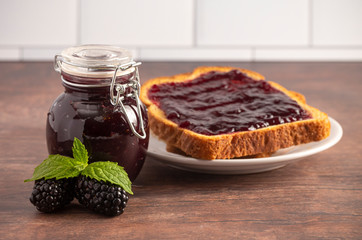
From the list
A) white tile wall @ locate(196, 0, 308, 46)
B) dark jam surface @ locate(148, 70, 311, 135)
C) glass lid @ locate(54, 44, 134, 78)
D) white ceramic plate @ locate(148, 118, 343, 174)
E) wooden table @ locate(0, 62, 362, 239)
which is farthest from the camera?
white tile wall @ locate(196, 0, 308, 46)

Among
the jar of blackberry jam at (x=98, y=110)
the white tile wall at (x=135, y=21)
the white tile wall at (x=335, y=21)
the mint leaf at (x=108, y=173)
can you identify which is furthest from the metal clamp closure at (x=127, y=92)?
the white tile wall at (x=335, y=21)

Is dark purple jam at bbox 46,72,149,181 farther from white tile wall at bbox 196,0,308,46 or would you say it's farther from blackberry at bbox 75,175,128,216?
white tile wall at bbox 196,0,308,46

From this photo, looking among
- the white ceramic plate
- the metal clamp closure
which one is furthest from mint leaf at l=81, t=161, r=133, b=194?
the white ceramic plate

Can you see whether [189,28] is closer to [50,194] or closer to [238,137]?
[238,137]

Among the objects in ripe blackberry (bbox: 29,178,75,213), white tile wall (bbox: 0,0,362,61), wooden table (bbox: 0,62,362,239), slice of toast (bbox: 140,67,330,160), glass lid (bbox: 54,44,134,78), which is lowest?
wooden table (bbox: 0,62,362,239)

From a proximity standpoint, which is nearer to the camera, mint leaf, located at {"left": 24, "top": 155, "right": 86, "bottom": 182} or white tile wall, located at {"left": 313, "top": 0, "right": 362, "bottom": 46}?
mint leaf, located at {"left": 24, "top": 155, "right": 86, "bottom": 182}

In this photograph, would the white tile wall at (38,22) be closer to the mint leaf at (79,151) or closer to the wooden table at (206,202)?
the wooden table at (206,202)
